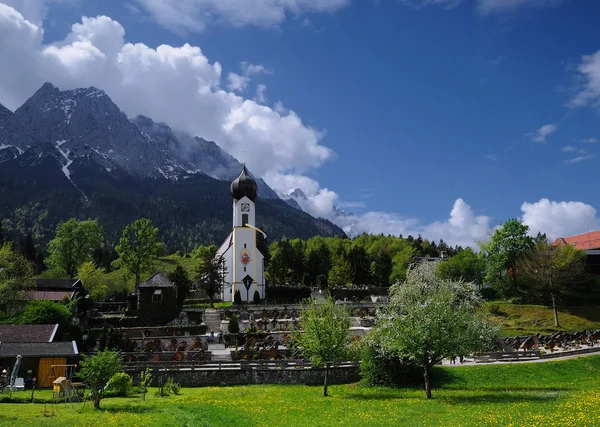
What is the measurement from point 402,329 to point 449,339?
2.38 m

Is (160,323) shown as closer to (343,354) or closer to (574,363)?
(343,354)

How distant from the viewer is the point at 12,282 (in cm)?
4269

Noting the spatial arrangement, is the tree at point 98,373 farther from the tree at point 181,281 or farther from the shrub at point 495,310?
the shrub at point 495,310

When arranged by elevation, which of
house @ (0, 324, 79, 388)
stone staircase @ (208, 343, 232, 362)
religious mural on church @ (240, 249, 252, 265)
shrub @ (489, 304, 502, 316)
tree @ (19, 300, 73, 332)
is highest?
religious mural on church @ (240, 249, 252, 265)

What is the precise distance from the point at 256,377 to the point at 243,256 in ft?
135

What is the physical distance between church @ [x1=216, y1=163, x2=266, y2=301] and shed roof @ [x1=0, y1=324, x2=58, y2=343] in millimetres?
35897

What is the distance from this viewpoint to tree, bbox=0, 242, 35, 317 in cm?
4272

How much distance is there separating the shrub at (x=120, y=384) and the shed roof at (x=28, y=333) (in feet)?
31.5

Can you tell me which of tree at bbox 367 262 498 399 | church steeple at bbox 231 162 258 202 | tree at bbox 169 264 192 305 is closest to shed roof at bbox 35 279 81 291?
tree at bbox 169 264 192 305

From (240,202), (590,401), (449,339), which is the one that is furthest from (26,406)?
(240,202)

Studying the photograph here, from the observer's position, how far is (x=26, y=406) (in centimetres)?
2177

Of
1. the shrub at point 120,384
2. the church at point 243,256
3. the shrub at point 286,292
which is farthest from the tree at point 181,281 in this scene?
Answer: the shrub at point 120,384

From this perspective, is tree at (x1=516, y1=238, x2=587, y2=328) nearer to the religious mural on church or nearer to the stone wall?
the stone wall

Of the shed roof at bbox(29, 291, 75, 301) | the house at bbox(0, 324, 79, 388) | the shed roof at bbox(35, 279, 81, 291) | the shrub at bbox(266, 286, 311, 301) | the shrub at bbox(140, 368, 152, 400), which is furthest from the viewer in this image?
the shrub at bbox(266, 286, 311, 301)
